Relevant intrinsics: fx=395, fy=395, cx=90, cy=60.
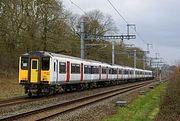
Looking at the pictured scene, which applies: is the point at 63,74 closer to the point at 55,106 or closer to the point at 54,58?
the point at 54,58

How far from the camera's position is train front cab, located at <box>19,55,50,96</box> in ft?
85.9

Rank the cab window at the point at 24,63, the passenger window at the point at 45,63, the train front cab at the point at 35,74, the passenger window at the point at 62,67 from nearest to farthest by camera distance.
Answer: the train front cab at the point at 35,74, the passenger window at the point at 45,63, the cab window at the point at 24,63, the passenger window at the point at 62,67

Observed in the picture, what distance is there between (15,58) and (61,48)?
6.90m

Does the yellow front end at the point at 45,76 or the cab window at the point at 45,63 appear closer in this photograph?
the yellow front end at the point at 45,76

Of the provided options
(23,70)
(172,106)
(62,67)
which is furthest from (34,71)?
(172,106)

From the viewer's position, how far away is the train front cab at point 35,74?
26.2 meters

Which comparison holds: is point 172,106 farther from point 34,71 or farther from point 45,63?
point 34,71

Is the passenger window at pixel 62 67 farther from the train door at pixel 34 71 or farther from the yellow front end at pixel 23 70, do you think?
the yellow front end at pixel 23 70

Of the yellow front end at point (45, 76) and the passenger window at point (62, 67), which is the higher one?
the passenger window at point (62, 67)

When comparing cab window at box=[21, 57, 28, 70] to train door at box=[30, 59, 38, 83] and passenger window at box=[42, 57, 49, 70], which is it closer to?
train door at box=[30, 59, 38, 83]

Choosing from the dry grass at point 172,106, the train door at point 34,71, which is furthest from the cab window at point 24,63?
the dry grass at point 172,106

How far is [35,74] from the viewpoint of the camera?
86.9ft

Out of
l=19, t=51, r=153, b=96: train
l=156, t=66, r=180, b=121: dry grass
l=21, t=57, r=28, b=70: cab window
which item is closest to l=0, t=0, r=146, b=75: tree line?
l=19, t=51, r=153, b=96: train

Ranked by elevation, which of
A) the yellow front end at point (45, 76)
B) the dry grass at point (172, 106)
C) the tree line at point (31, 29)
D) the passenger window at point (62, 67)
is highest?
the tree line at point (31, 29)
